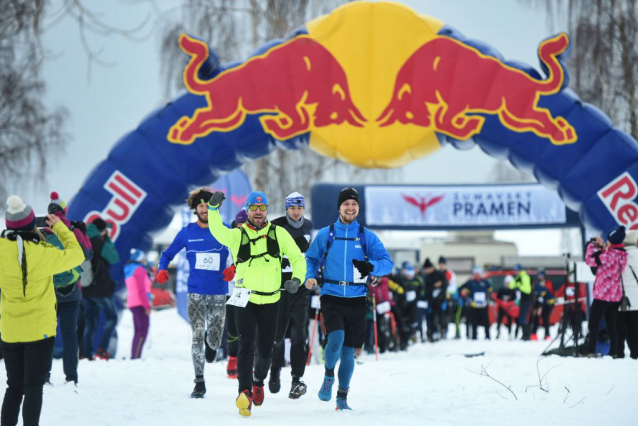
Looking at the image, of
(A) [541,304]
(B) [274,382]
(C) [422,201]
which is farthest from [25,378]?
(A) [541,304]

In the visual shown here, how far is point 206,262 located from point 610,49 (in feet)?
37.4

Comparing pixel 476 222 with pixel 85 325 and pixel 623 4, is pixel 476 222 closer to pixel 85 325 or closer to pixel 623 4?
pixel 623 4

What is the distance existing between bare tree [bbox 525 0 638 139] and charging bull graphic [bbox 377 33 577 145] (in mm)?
3870

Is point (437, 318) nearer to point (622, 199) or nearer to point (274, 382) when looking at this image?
point (622, 199)

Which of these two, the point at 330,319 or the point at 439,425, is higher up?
the point at 330,319

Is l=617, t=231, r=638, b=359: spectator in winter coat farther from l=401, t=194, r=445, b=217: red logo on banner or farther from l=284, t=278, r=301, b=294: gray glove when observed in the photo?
l=401, t=194, r=445, b=217: red logo on banner

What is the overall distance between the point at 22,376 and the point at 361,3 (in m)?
8.02

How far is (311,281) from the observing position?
5.47m

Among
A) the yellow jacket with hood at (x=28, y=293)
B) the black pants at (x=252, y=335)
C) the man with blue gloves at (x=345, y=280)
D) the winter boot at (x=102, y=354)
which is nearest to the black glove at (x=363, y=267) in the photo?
the man with blue gloves at (x=345, y=280)

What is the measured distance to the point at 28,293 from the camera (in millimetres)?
4426

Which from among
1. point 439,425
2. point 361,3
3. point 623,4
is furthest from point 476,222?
point 439,425

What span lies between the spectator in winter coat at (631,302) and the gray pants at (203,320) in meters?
4.87

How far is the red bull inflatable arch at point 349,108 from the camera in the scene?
10.7m

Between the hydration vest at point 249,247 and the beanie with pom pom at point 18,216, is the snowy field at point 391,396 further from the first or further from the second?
the beanie with pom pom at point 18,216
